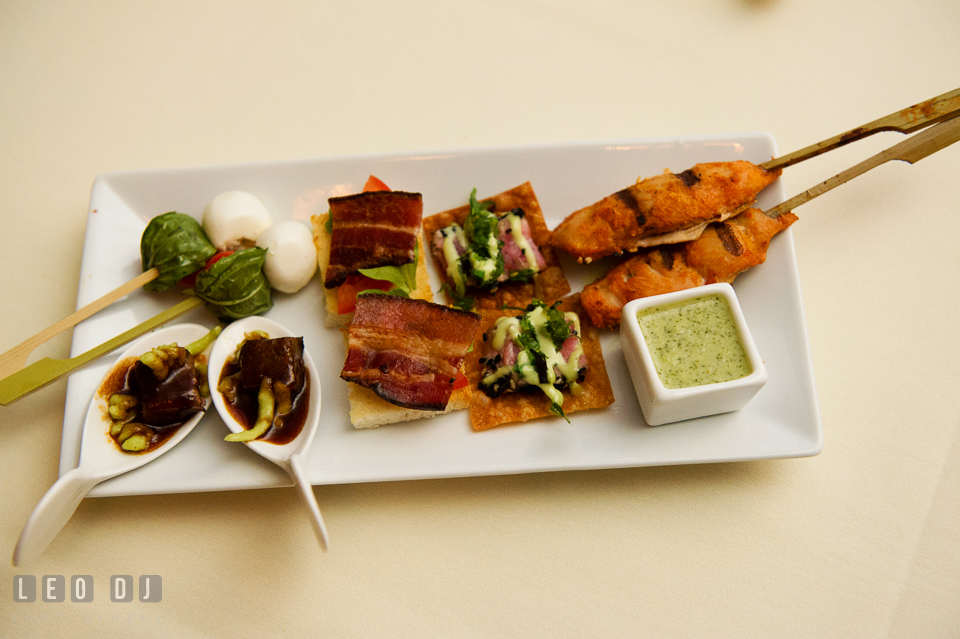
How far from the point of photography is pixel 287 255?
9.38 ft

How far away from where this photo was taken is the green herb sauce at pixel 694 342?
2.39 meters

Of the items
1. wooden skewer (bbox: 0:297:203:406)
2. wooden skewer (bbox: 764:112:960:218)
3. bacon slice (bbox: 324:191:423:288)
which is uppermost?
wooden skewer (bbox: 764:112:960:218)

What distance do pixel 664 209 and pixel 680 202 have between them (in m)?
0.08

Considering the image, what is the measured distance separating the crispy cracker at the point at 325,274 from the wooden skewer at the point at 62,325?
809mm

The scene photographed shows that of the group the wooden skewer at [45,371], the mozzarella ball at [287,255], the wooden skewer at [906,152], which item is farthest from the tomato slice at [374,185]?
the wooden skewer at [906,152]

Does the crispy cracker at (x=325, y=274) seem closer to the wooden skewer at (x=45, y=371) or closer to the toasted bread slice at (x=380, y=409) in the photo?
the toasted bread slice at (x=380, y=409)

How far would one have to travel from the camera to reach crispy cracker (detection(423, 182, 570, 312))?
2.96 m

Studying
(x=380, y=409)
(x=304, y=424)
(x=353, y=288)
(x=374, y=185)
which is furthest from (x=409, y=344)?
(x=374, y=185)

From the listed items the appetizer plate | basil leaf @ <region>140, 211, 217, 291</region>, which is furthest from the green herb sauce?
basil leaf @ <region>140, 211, 217, 291</region>

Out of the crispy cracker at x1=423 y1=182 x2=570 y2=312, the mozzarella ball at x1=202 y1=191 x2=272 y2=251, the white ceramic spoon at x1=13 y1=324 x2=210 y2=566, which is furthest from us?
the crispy cracker at x1=423 y1=182 x2=570 y2=312

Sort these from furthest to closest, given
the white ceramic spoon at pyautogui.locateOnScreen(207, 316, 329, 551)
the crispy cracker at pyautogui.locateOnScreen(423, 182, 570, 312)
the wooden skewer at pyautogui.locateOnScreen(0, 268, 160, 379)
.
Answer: the crispy cracker at pyautogui.locateOnScreen(423, 182, 570, 312) < the wooden skewer at pyautogui.locateOnScreen(0, 268, 160, 379) < the white ceramic spoon at pyautogui.locateOnScreen(207, 316, 329, 551)

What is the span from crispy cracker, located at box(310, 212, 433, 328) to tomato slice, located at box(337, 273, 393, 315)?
0.03 m

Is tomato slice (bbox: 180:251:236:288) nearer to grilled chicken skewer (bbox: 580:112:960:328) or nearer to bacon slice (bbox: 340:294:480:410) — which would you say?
bacon slice (bbox: 340:294:480:410)

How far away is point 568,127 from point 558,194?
2.17 feet
